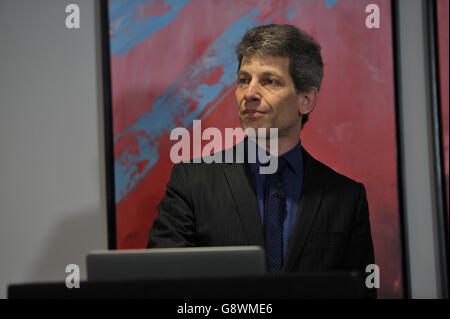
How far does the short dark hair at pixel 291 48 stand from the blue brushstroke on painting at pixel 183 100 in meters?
0.29

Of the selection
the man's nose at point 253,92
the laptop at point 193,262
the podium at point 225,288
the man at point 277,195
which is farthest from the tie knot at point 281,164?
the podium at point 225,288

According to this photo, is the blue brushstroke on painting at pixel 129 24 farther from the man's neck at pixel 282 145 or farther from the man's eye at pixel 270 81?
the man's neck at pixel 282 145

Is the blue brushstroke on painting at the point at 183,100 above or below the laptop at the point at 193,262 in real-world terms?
above

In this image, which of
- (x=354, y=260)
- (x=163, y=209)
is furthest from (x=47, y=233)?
(x=354, y=260)

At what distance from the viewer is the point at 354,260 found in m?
1.83

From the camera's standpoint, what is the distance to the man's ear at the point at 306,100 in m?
1.90

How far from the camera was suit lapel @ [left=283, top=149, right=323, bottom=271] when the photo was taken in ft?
5.56

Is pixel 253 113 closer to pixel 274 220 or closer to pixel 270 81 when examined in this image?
pixel 270 81

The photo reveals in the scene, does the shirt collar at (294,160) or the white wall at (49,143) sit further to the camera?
the white wall at (49,143)

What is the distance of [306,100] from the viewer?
75.2 inches

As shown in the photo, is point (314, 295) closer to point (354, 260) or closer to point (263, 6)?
point (354, 260)

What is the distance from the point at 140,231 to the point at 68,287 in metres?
1.35

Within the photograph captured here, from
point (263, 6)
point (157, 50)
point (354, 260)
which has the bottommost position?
point (354, 260)

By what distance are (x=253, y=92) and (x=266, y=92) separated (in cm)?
5
